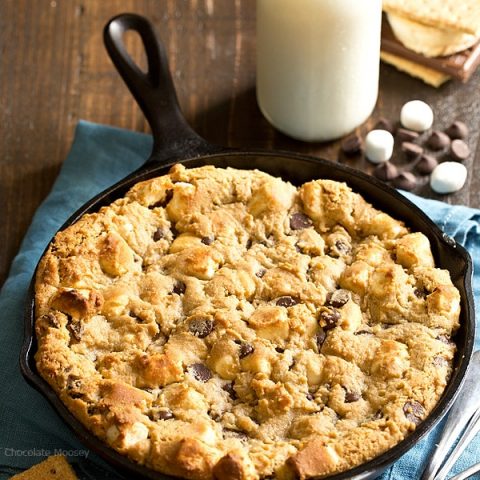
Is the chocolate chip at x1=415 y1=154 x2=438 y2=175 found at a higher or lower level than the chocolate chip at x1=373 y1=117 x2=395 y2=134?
lower

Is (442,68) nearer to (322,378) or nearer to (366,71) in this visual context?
(366,71)

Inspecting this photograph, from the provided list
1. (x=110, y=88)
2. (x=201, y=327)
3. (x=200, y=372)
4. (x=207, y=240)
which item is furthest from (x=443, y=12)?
(x=200, y=372)

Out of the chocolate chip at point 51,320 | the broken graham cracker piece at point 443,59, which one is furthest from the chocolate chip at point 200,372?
the broken graham cracker piece at point 443,59

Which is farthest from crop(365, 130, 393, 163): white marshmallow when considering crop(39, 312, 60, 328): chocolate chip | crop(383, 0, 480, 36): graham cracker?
crop(39, 312, 60, 328): chocolate chip

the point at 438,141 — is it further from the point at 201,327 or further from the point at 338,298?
the point at 201,327

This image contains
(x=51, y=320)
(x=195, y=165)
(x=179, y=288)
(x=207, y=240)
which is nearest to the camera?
(x=51, y=320)

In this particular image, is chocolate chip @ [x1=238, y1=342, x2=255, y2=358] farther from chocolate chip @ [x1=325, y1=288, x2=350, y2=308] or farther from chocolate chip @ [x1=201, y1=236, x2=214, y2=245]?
chocolate chip @ [x1=201, y1=236, x2=214, y2=245]

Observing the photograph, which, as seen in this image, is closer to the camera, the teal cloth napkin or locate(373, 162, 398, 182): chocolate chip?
the teal cloth napkin
